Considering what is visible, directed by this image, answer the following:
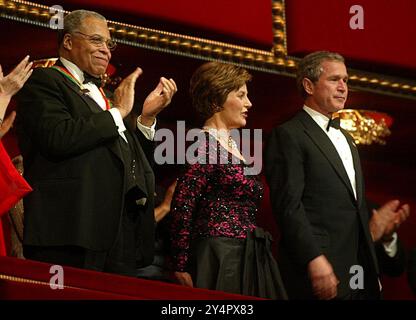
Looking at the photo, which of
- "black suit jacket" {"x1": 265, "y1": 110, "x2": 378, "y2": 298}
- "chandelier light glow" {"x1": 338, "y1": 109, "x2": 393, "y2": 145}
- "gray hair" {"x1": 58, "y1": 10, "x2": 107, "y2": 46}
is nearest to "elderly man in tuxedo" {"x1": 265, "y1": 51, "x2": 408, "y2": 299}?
"black suit jacket" {"x1": 265, "y1": 110, "x2": 378, "y2": 298}

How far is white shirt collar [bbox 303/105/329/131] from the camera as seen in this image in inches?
126

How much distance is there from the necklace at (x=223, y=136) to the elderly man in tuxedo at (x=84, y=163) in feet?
0.77

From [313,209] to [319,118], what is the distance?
12.5 inches

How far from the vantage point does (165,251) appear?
343 centimetres

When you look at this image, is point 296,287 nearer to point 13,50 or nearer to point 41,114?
point 41,114

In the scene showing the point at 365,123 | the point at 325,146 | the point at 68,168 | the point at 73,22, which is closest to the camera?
the point at 68,168

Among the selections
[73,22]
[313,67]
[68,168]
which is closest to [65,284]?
[68,168]

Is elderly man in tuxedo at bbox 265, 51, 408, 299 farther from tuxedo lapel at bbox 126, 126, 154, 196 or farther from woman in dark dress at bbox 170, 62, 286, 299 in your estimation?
tuxedo lapel at bbox 126, 126, 154, 196

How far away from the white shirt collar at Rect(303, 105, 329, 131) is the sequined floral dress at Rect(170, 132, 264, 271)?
29 cm

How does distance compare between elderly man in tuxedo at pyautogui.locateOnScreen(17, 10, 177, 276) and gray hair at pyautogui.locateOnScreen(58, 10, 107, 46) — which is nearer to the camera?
elderly man in tuxedo at pyautogui.locateOnScreen(17, 10, 177, 276)

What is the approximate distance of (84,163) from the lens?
273cm

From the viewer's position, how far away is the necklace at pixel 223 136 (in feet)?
10.2

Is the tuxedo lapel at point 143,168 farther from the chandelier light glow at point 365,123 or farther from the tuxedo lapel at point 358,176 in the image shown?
the chandelier light glow at point 365,123

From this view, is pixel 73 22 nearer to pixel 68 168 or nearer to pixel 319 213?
pixel 68 168
